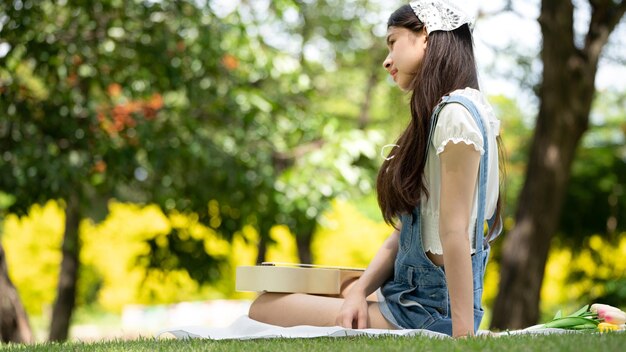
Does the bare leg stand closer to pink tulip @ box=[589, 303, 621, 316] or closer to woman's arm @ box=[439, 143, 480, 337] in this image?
woman's arm @ box=[439, 143, 480, 337]

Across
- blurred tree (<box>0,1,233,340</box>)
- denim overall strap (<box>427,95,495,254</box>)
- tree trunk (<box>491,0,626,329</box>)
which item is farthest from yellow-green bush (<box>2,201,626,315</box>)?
denim overall strap (<box>427,95,495,254</box>)

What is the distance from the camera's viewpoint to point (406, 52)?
306cm

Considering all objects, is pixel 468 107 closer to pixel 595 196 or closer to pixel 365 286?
pixel 365 286

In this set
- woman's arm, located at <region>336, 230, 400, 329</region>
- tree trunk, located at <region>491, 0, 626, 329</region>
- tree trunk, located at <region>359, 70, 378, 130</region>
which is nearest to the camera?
woman's arm, located at <region>336, 230, 400, 329</region>

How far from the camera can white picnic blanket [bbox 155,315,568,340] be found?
9.38 ft

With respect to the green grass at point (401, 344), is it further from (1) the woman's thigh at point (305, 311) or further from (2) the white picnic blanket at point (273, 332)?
(1) the woman's thigh at point (305, 311)

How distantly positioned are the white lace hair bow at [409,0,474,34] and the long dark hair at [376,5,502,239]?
0.06 ft

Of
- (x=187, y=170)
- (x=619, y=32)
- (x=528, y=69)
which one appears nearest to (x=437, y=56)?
(x=187, y=170)

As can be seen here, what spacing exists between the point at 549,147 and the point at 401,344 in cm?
666

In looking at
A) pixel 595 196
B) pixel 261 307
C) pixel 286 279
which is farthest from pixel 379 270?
pixel 595 196

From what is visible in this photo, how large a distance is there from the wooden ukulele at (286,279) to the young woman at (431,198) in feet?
0.15

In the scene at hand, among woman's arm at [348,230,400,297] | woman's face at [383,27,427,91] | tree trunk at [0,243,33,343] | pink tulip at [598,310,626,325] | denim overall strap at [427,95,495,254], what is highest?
woman's face at [383,27,427,91]

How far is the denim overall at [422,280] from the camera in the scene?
2898 millimetres

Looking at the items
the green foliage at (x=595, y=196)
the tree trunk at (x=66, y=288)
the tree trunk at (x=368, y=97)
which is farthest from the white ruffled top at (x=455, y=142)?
the green foliage at (x=595, y=196)
